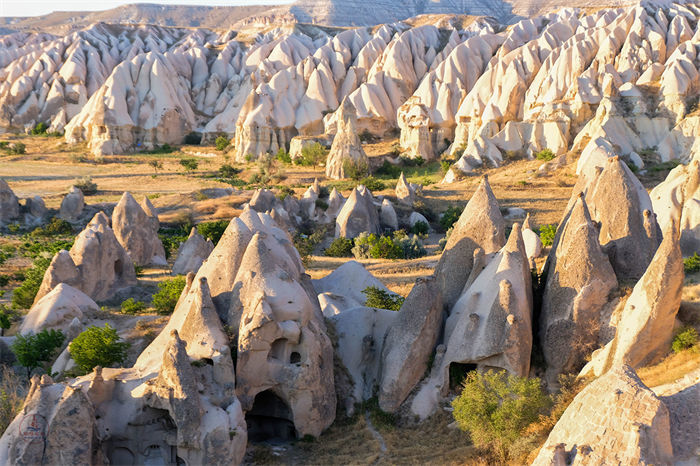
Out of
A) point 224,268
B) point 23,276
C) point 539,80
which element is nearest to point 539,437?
point 224,268

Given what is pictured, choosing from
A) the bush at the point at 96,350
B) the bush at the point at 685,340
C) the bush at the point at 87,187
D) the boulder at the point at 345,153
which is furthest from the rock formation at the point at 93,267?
the boulder at the point at 345,153

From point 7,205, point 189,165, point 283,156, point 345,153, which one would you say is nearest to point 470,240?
point 7,205

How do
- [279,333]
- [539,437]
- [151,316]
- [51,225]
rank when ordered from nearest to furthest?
[539,437]
[279,333]
[151,316]
[51,225]

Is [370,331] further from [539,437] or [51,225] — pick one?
[51,225]

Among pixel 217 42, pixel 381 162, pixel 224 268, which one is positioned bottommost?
pixel 381 162

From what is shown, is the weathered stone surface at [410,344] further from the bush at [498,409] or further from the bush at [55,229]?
the bush at [55,229]

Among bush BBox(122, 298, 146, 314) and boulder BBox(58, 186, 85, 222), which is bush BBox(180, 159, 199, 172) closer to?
boulder BBox(58, 186, 85, 222)

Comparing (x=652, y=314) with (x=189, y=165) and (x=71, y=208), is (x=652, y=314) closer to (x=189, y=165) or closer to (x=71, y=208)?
(x=71, y=208)

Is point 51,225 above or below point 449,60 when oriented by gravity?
below

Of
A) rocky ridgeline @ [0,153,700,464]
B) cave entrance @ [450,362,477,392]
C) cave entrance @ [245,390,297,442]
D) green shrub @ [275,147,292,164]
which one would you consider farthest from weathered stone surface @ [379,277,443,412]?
green shrub @ [275,147,292,164]
